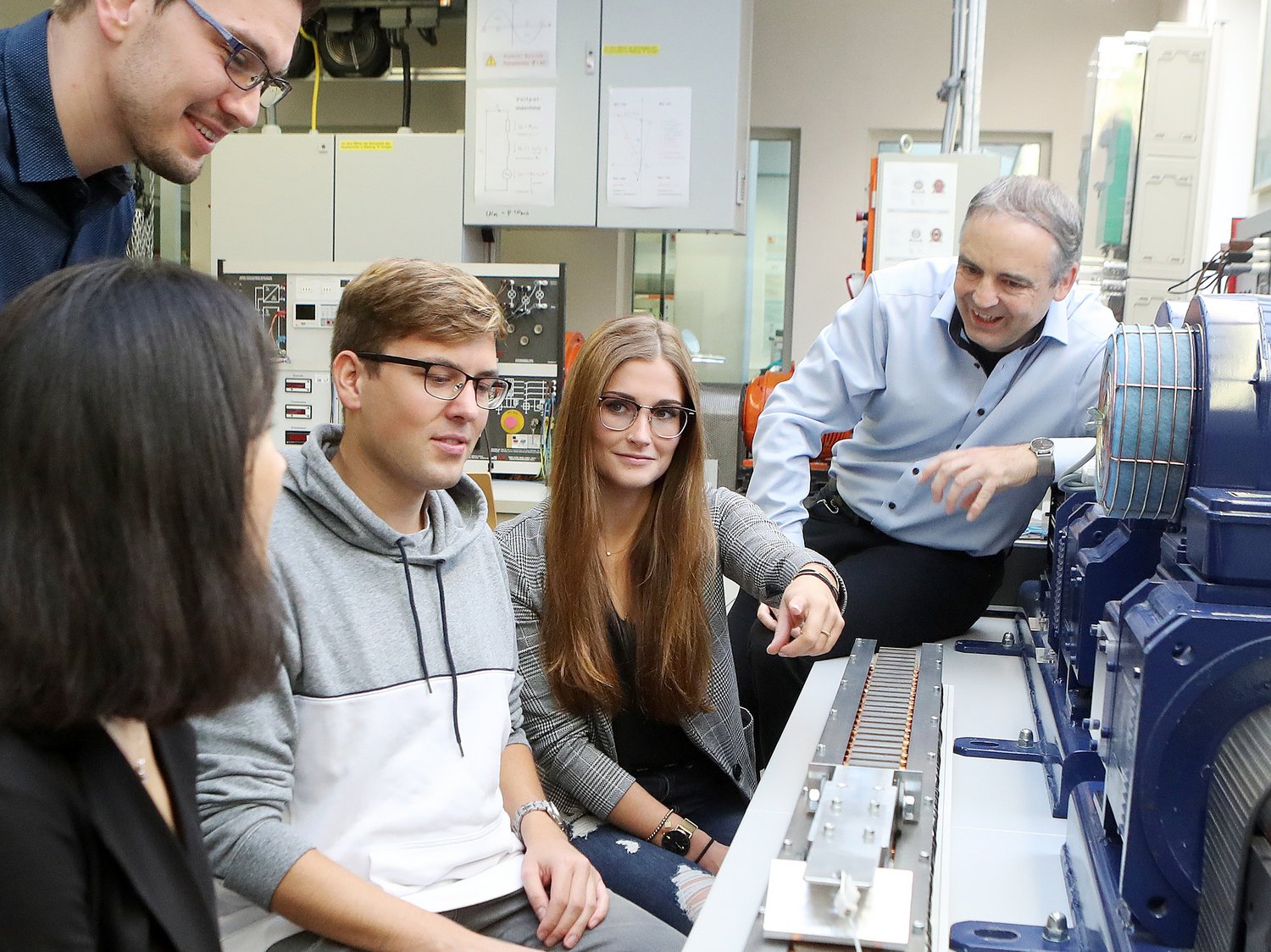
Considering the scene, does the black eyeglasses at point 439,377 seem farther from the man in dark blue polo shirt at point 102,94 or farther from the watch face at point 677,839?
the watch face at point 677,839

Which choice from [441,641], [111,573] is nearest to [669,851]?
[441,641]

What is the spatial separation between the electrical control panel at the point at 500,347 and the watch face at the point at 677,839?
2276mm

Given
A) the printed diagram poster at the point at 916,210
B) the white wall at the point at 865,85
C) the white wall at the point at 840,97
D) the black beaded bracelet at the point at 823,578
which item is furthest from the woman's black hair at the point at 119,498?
the white wall at the point at 865,85

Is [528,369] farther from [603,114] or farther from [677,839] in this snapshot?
[677,839]

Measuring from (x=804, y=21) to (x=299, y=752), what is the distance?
5.74m

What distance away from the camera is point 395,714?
1106mm

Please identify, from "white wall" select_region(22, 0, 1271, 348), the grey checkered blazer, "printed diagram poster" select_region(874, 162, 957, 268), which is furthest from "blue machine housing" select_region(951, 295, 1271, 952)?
"white wall" select_region(22, 0, 1271, 348)

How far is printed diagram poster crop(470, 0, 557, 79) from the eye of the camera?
4.02 metres

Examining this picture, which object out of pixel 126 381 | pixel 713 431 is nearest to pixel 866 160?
pixel 713 431

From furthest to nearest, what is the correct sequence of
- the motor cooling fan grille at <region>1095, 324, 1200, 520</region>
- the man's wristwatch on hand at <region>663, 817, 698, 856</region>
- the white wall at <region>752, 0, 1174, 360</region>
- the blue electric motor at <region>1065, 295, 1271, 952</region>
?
the white wall at <region>752, 0, 1174, 360</region> → the man's wristwatch on hand at <region>663, 817, 698, 856</region> → the motor cooling fan grille at <region>1095, 324, 1200, 520</region> → the blue electric motor at <region>1065, 295, 1271, 952</region>

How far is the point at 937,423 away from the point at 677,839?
962 mm

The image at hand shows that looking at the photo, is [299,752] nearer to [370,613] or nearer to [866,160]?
[370,613]

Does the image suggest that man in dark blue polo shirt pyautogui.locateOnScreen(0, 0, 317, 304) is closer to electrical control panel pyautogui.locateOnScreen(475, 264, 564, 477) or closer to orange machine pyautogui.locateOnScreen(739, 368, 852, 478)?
electrical control panel pyautogui.locateOnScreen(475, 264, 564, 477)

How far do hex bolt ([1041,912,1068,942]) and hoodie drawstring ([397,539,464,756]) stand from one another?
0.57 m
